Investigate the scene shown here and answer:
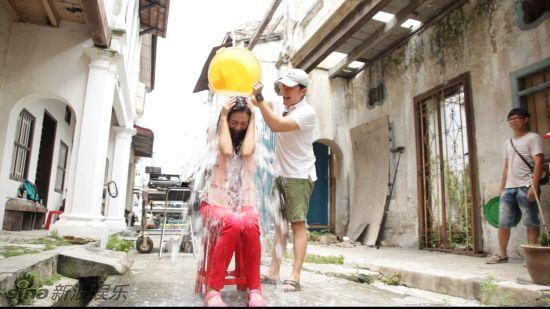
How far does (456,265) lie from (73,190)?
558cm

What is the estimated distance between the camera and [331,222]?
10758 mm

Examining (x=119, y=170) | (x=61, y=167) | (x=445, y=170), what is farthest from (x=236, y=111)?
(x=61, y=167)

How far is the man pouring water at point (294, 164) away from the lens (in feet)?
9.91

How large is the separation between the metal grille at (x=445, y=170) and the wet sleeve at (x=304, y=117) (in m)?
4.25

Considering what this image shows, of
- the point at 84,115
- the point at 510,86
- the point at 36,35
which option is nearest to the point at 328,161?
the point at 510,86

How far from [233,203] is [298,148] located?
866 mm

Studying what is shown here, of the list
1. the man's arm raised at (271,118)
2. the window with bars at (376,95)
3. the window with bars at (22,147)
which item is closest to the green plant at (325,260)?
the man's arm raised at (271,118)

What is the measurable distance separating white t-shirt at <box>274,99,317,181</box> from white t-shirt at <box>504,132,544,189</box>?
2878 mm

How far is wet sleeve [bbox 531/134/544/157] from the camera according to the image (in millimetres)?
4392

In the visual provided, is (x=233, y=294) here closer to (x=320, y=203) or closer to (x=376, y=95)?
(x=376, y=95)

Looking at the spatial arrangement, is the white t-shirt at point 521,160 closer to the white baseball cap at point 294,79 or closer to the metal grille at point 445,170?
the metal grille at point 445,170

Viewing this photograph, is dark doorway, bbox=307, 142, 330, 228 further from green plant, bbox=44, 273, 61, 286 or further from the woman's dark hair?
the woman's dark hair

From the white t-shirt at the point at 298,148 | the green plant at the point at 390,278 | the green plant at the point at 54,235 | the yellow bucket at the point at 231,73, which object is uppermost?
the yellow bucket at the point at 231,73

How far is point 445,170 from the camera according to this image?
7059mm
